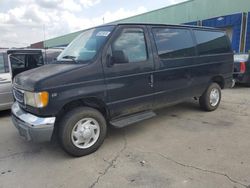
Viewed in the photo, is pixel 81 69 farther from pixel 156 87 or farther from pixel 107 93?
pixel 156 87

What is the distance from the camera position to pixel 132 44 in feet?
13.4

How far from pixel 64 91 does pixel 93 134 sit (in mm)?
882

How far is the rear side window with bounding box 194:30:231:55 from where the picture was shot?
5.29 metres

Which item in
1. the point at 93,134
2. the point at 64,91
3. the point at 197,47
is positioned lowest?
the point at 93,134

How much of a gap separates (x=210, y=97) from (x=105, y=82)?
3198mm

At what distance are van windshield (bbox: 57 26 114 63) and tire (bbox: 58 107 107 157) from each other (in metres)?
0.88

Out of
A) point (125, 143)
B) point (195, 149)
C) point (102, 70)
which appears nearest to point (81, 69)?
point (102, 70)

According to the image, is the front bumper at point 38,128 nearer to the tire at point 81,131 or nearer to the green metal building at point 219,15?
the tire at point 81,131

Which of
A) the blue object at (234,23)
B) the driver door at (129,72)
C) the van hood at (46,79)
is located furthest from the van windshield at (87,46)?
the blue object at (234,23)

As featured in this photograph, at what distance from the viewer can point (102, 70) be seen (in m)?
3.67

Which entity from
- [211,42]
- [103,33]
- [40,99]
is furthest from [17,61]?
[211,42]

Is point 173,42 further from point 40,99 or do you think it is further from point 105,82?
point 40,99

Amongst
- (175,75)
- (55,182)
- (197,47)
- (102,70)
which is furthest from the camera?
(197,47)

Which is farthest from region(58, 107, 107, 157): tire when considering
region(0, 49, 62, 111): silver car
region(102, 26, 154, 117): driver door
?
region(0, 49, 62, 111): silver car
